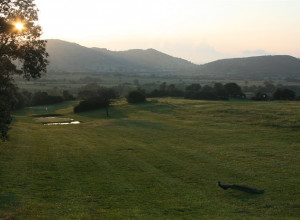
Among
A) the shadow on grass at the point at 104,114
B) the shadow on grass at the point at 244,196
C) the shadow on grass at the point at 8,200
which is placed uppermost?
the shadow on grass at the point at 8,200

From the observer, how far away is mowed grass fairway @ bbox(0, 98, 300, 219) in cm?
1454

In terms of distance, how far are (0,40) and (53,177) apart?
478 inches

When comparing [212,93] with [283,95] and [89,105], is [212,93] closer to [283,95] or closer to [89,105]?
[283,95]

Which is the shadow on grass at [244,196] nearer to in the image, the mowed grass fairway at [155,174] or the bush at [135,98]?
the mowed grass fairway at [155,174]

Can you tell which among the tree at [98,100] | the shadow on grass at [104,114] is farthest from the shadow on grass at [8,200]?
the tree at [98,100]

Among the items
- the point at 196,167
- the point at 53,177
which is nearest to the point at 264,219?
the point at 196,167

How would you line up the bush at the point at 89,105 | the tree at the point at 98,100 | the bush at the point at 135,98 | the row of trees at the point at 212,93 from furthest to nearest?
the row of trees at the point at 212,93
the bush at the point at 135,98
the bush at the point at 89,105
the tree at the point at 98,100

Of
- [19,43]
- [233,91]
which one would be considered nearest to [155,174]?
[19,43]

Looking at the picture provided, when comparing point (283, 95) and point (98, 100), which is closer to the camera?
point (98, 100)

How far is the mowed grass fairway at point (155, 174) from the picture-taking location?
14537 mm

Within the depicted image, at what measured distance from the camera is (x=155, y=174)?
20891mm

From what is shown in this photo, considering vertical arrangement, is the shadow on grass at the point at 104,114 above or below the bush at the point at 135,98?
below

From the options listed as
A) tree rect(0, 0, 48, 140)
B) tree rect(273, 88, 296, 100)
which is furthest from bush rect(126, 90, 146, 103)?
tree rect(0, 0, 48, 140)

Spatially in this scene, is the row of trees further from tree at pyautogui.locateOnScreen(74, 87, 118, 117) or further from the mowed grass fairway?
the mowed grass fairway
